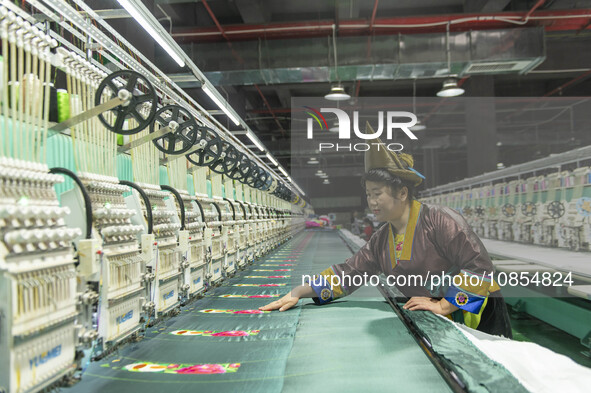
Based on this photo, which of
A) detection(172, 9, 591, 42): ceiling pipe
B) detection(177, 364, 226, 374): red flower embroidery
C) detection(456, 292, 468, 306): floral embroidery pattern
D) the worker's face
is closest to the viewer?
detection(177, 364, 226, 374): red flower embroidery

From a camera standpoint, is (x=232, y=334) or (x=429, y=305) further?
(x=429, y=305)

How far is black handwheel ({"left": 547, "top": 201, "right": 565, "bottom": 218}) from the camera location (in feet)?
17.4

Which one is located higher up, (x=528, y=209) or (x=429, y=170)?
(x=429, y=170)

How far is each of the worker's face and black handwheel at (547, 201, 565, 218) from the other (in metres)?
3.30

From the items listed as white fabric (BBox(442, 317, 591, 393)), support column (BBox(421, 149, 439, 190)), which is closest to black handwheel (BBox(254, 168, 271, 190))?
support column (BBox(421, 149, 439, 190))

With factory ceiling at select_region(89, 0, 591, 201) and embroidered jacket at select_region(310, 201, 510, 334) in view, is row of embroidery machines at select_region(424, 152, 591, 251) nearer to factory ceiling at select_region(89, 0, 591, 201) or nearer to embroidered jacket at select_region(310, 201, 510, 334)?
factory ceiling at select_region(89, 0, 591, 201)

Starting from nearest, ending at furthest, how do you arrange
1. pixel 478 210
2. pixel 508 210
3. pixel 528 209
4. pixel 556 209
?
pixel 478 210
pixel 556 209
pixel 528 209
pixel 508 210

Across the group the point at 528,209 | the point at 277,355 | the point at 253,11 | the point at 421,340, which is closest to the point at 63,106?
the point at 277,355

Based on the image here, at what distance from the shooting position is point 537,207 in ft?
19.1

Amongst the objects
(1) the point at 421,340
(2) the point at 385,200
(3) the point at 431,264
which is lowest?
(1) the point at 421,340

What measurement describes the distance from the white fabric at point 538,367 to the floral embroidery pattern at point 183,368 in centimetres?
138

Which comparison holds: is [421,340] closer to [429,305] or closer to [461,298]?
[429,305]

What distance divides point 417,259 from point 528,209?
3645 mm

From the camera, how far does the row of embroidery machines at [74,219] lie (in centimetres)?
167
